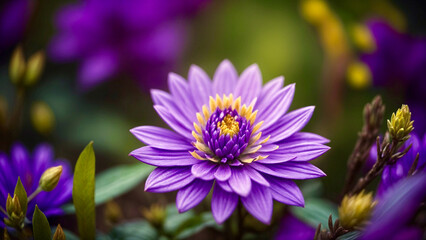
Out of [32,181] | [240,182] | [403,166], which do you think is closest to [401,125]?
[403,166]

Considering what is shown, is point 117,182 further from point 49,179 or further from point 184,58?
point 184,58

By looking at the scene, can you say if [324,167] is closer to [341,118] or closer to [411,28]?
[341,118]

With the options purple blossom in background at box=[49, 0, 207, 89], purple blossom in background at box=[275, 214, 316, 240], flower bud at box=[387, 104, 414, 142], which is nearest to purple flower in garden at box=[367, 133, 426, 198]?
flower bud at box=[387, 104, 414, 142]

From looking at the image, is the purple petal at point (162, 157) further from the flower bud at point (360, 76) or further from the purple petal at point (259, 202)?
the flower bud at point (360, 76)

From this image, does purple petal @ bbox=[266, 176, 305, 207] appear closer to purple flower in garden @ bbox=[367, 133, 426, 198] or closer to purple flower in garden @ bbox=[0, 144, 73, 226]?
purple flower in garden @ bbox=[367, 133, 426, 198]

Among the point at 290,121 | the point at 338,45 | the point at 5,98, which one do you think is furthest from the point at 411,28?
the point at 5,98

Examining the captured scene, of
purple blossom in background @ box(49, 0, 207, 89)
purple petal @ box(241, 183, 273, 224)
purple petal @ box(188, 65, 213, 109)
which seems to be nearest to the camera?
purple petal @ box(241, 183, 273, 224)

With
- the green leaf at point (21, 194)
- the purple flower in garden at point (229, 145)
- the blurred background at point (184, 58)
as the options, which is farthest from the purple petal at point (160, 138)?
the blurred background at point (184, 58)
